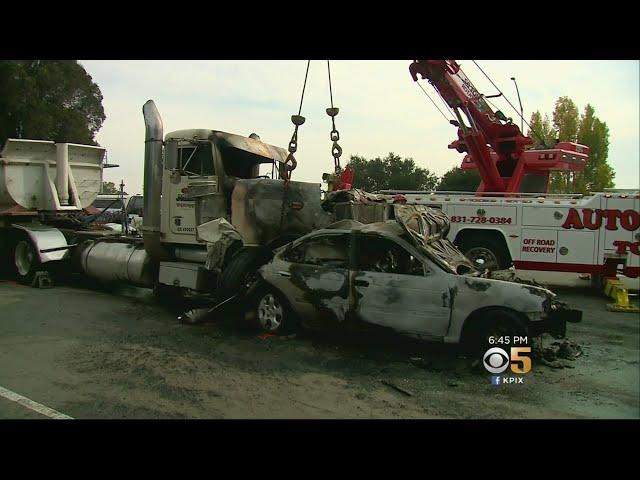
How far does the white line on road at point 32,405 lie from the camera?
397 centimetres

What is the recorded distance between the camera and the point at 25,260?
1061 cm

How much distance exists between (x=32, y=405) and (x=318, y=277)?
119 inches

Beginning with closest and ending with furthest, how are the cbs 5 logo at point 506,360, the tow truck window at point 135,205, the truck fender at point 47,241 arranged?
the cbs 5 logo at point 506,360 → the truck fender at point 47,241 → the tow truck window at point 135,205

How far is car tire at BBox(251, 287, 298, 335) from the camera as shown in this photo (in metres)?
6.16

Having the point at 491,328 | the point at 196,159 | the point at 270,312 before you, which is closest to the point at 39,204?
the point at 196,159

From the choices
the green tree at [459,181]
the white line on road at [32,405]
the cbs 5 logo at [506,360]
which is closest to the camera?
the white line on road at [32,405]

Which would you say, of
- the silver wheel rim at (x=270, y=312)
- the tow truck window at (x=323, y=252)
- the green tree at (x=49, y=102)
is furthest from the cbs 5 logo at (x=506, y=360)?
the green tree at (x=49, y=102)

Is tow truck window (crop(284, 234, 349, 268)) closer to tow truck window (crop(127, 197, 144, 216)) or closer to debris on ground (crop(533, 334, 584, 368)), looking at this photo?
debris on ground (crop(533, 334, 584, 368))

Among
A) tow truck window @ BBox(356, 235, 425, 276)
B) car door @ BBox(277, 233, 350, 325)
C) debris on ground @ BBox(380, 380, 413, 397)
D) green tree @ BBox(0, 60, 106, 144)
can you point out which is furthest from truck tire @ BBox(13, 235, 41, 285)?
debris on ground @ BBox(380, 380, 413, 397)

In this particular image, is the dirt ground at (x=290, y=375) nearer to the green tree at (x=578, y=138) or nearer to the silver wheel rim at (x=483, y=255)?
the green tree at (x=578, y=138)

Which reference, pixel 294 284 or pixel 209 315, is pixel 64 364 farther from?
pixel 294 284

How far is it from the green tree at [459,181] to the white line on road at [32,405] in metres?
13.8

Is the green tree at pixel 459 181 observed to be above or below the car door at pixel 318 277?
above

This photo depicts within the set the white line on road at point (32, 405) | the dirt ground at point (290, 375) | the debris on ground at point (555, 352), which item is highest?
the debris on ground at point (555, 352)
